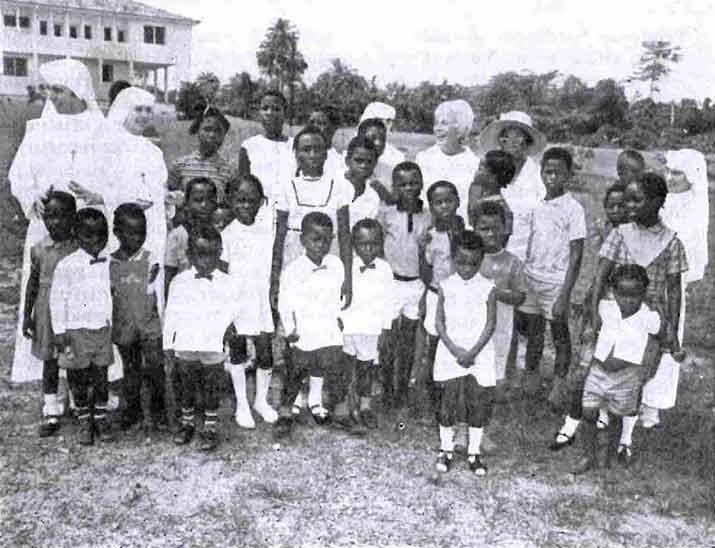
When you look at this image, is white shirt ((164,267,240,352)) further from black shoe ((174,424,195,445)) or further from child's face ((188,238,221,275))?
black shoe ((174,424,195,445))

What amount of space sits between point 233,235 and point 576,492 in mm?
2292

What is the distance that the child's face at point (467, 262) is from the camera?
3.70 m

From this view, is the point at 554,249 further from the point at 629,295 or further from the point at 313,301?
the point at 313,301

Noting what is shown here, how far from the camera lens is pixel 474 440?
3.81 m

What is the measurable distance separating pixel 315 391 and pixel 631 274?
1894 mm

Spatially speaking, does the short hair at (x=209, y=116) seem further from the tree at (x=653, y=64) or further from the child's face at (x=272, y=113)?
the tree at (x=653, y=64)

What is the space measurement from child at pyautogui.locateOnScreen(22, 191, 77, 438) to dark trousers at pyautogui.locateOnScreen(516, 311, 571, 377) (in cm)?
274

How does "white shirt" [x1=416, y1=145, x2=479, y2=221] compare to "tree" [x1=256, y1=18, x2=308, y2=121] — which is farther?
"tree" [x1=256, y1=18, x2=308, y2=121]

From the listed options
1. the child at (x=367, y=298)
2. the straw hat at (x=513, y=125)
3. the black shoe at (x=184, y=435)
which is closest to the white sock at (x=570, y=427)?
the child at (x=367, y=298)

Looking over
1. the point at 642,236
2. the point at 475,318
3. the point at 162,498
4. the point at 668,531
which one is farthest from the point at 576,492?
the point at 162,498

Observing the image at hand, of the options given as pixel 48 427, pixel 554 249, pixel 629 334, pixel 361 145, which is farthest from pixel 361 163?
pixel 48 427

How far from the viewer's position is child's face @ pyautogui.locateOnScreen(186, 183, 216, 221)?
13.3ft

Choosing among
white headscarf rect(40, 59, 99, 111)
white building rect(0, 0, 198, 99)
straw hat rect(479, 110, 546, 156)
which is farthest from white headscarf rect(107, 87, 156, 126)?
white building rect(0, 0, 198, 99)

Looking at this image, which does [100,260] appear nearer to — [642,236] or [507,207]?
[507,207]
